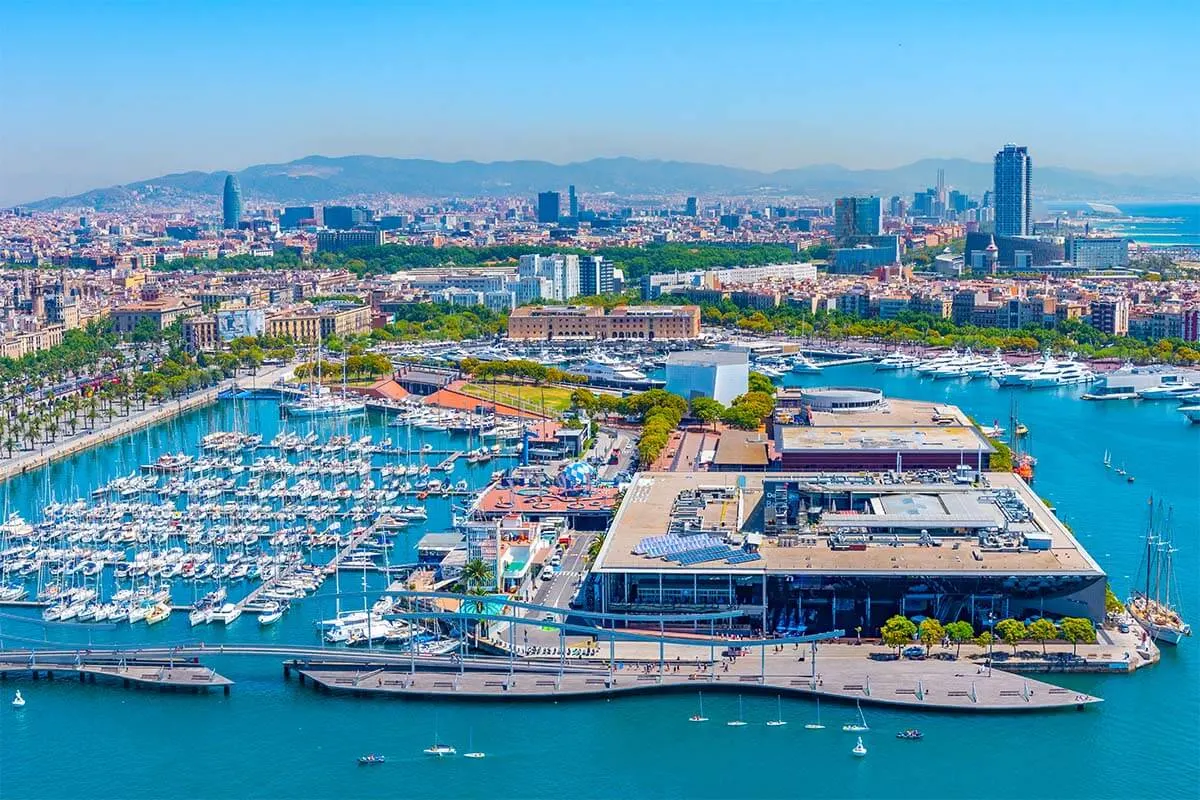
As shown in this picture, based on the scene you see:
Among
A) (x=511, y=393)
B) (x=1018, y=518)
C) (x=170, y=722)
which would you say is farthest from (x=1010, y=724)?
(x=511, y=393)

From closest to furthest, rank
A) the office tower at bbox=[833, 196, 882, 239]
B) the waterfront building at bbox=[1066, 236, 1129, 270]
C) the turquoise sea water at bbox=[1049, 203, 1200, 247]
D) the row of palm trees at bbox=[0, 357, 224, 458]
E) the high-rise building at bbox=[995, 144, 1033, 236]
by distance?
the row of palm trees at bbox=[0, 357, 224, 458]
the waterfront building at bbox=[1066, 236, 1129, 270]
the office tower at bbox=[833, 196, 882, 239]
the high-rise building at bbox=[995, 144, 1033, 236]
the turquoise sea water at bbox=[1049, 203, 1200, 247]

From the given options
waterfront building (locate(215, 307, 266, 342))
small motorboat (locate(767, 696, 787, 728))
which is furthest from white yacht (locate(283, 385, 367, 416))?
small motorboat (locate(767, 696, 787, 728))

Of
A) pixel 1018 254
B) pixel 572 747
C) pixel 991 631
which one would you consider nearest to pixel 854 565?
pixel 991 631

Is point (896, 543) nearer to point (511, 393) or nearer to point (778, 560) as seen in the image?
point (778, 560)

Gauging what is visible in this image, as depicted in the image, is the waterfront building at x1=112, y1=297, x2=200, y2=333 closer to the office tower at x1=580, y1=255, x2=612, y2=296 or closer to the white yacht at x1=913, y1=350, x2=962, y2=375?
the office tower at x1=580, y1=255, x2=612, y2=296

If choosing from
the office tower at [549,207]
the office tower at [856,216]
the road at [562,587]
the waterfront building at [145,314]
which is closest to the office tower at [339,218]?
the office tower at [549,207]

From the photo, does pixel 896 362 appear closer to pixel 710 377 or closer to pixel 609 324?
pixel 609 324

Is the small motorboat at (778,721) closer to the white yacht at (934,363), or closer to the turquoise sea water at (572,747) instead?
the turquoise sea water at (572,747)
